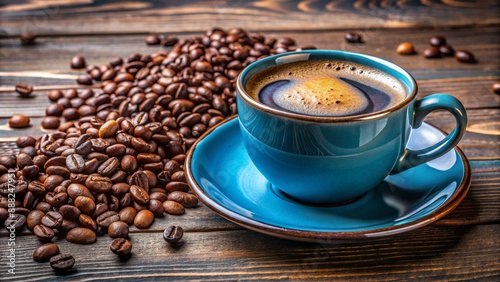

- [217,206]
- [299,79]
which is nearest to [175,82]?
[299,79]

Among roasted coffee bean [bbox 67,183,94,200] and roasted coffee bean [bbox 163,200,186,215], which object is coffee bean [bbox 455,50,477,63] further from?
roasted coffee bean [bbox 67,183,94,200]

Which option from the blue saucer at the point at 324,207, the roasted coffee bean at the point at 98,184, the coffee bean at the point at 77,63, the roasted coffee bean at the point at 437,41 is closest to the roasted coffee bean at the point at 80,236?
the roasted coffee bean at the point at 98,184

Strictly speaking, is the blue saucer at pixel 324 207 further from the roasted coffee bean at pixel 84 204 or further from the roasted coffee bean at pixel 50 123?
the roasted coffee bean at pixel 50 123

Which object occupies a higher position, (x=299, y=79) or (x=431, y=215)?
(x=299, y=79)

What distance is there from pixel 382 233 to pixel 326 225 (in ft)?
0.36

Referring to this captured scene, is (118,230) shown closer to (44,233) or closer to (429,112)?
(44,233)

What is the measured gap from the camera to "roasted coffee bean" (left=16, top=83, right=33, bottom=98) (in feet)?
5.24

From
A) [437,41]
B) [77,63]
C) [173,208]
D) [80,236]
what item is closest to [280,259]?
[173,208]

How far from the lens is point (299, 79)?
109 centimetres

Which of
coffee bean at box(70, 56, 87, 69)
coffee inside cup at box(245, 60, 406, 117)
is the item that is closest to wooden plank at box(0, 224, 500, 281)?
coffee inside cup at box(245, 60, 406, 117)

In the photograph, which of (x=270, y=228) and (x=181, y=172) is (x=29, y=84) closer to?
(x=181, y=172)

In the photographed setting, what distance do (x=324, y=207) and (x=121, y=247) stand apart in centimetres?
36

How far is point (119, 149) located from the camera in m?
1.17

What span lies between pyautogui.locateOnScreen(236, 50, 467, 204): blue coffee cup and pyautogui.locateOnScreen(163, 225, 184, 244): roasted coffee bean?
19 centimetres
